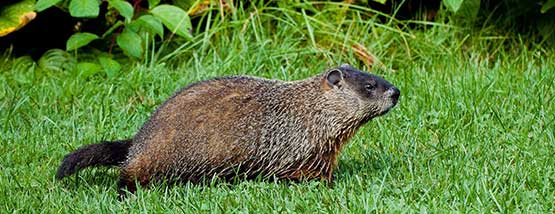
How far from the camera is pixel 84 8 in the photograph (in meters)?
7.13

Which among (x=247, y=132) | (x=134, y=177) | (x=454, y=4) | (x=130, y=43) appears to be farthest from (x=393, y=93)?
(x=130, y=43)

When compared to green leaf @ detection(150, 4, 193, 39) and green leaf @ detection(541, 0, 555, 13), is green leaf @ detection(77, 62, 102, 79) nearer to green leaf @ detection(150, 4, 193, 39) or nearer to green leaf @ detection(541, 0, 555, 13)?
green leaf @ detection(150, 4, 193, 39)

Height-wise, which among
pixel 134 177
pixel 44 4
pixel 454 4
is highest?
pixel 454 4

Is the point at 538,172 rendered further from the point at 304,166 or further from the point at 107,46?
the point at 107,46

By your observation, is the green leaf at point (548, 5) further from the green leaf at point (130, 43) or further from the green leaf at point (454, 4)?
the green leaf at point (130, 43)

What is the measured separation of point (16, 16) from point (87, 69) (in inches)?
25.0

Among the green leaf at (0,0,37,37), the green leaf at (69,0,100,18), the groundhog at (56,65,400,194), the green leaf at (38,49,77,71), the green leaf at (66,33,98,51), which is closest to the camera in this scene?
the groundhog at (56,65,400,194)

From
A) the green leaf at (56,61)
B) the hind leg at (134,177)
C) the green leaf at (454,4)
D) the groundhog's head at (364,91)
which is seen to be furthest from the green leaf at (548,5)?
the hind leg at (134,177)

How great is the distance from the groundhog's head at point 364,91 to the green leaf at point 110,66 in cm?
233

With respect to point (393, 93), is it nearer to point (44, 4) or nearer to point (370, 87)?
point (370, 87)

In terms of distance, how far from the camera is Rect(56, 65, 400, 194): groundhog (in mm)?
5316

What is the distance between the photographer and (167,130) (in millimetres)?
5324

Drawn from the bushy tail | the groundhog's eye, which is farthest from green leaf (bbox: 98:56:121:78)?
the groundhog's eye

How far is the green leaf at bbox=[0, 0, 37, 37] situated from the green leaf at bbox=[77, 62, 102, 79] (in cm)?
48
